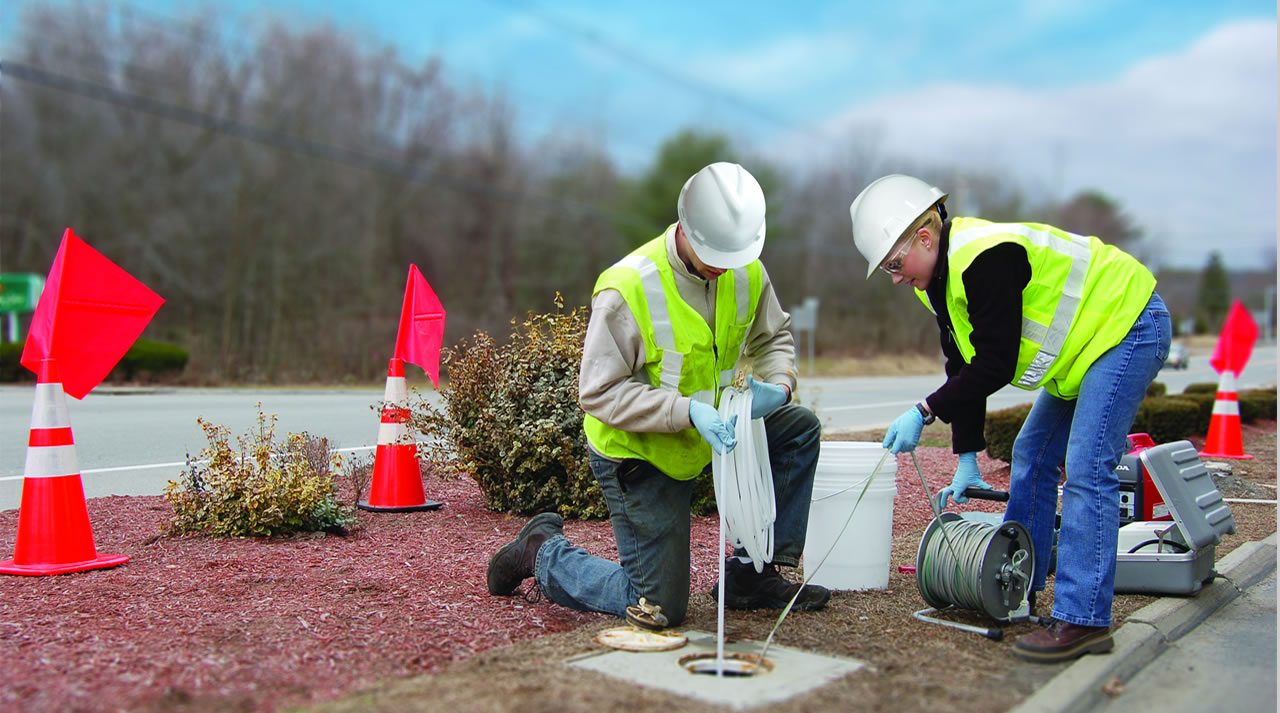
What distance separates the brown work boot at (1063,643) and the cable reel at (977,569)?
0.70 ft

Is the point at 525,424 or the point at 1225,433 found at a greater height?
the point at 525,424

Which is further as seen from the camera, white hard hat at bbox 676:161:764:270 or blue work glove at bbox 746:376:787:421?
blue work glove at bbox 746:376:787:421

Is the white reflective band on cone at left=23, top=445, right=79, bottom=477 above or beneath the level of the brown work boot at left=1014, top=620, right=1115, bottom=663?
above

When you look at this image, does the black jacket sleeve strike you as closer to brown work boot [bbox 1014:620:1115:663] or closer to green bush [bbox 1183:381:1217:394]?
brown work boot [bbox 1014:620:1115:663]

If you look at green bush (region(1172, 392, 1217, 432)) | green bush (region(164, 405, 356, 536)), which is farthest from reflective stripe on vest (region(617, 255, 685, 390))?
green bush (region(1172, 392, 1217, 432))

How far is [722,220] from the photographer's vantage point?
381 centimetres

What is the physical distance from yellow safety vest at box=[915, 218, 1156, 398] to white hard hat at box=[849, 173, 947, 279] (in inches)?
7.1

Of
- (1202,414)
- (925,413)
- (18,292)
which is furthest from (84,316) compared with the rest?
(18,292)

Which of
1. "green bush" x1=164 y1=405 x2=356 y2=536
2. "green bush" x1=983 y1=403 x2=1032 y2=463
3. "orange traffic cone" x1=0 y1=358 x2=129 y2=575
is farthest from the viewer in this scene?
"green bush" x1=983 y1=403 x2=1032 y2=463

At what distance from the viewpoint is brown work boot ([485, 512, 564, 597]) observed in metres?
4.35

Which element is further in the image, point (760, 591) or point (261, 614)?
point (760, 591)

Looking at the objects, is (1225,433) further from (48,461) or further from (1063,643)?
(48,461)

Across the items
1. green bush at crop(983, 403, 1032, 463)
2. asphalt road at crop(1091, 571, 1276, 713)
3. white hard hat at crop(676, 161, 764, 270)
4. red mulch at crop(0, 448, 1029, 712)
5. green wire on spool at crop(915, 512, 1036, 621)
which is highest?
white hard hat at crop(676, 161, 764, 270)

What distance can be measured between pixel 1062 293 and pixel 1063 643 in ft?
4.12
